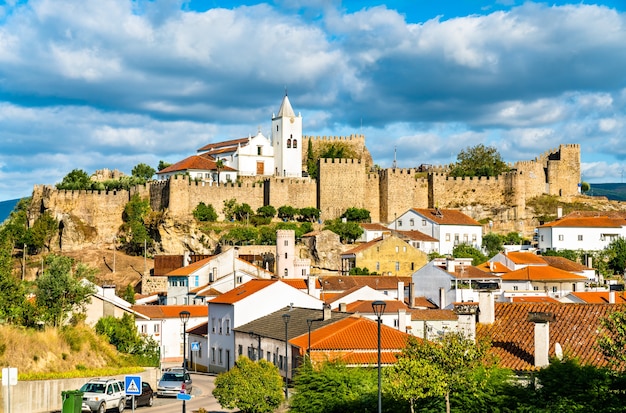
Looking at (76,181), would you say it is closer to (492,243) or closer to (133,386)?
(492,243)

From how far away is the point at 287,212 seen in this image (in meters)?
87.9

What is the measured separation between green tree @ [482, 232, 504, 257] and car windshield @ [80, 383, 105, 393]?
5991 centimetres

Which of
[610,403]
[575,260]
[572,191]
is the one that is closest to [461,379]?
[610,403]

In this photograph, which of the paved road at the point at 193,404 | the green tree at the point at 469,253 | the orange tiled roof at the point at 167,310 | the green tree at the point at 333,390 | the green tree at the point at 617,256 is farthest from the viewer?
the green tree at the point at 469,253

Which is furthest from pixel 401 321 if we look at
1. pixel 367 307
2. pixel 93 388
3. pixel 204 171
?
pixel 204 171

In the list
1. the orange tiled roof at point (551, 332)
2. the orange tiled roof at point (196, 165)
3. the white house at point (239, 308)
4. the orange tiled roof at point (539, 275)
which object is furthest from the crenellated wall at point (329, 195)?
A: the orange tiled roof at point (551, 332)

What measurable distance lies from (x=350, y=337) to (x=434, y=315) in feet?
42.6

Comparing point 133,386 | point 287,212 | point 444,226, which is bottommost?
point 133,386

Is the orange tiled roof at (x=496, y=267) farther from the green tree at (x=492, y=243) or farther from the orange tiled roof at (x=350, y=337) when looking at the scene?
the orange tiled roof at (x=350, y=337)

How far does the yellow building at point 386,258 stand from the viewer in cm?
7644

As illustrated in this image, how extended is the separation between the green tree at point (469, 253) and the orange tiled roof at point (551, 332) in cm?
4956

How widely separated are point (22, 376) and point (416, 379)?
13.3 m

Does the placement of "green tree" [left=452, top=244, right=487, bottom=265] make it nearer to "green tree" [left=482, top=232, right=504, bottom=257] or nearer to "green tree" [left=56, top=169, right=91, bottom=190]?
"green tree" [left=482, top=232, right=504, bottom=257]

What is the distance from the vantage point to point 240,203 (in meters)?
88.1
